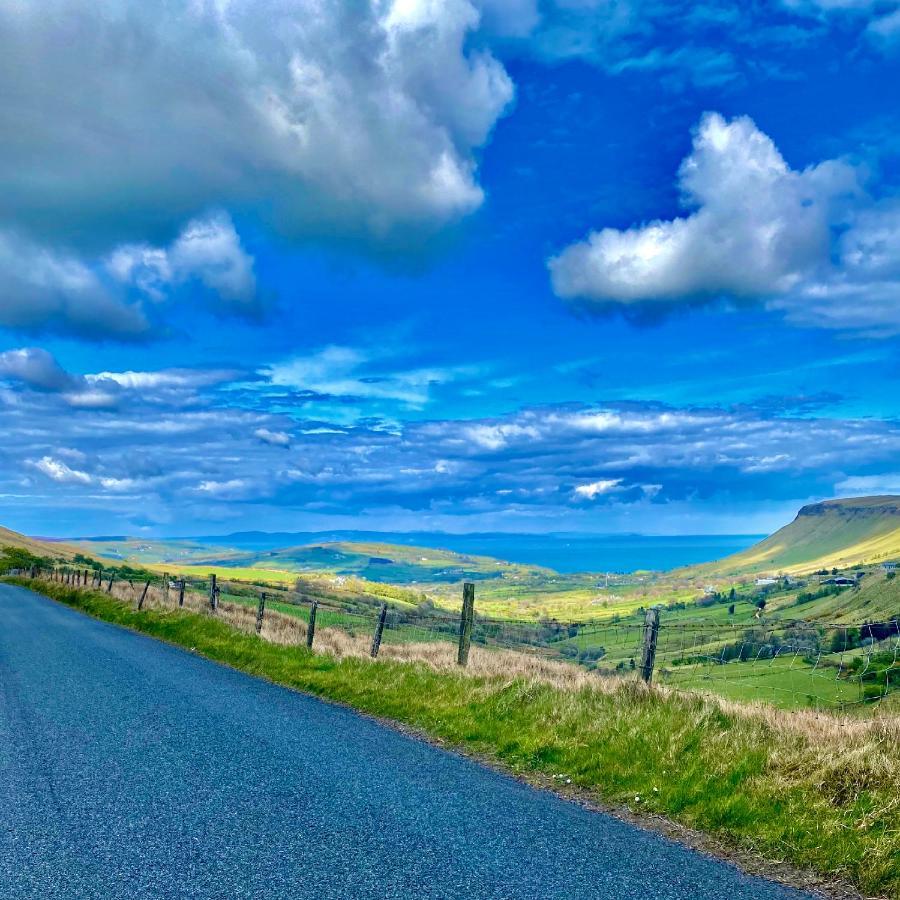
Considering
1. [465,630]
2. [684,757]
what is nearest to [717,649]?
[465,630]

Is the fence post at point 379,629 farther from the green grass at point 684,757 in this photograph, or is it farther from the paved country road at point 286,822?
the paved country road at point 286,822

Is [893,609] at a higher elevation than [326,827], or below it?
higher

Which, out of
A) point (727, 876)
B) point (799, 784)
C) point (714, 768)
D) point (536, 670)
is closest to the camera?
point (727, 876)

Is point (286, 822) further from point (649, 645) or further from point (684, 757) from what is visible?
point (649, 645)

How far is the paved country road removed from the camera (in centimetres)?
707

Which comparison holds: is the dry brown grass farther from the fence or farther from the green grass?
the fence

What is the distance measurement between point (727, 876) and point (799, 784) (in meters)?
2.34

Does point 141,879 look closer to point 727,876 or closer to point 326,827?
point 326,827

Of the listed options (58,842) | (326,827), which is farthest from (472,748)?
(58,842)

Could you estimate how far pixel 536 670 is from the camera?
1892 centimetres

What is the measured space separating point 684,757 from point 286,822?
560cm

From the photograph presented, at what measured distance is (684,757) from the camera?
35.2ft

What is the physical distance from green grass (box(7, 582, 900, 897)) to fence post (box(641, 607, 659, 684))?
90 centimetres

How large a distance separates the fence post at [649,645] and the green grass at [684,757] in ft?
2.95
